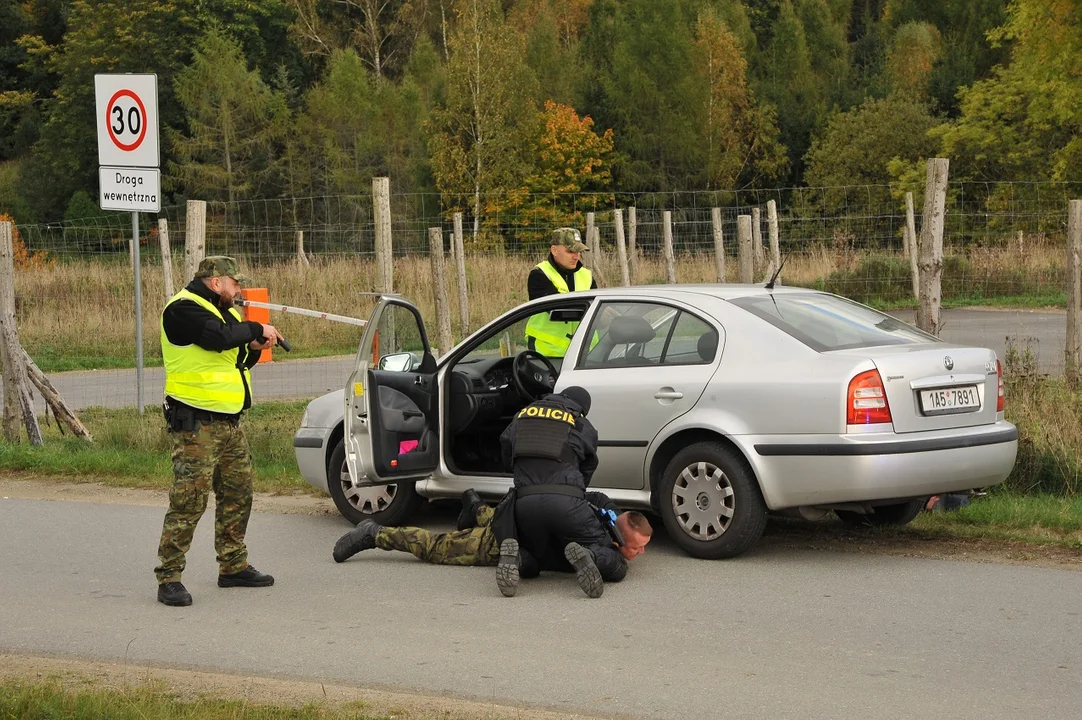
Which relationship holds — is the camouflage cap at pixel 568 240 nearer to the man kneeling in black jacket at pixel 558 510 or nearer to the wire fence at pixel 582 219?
the man kneeling in black jacket at pixel 558 510

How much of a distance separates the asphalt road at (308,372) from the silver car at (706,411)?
7.57 meters

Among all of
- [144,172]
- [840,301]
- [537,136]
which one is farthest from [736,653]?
[537,136]

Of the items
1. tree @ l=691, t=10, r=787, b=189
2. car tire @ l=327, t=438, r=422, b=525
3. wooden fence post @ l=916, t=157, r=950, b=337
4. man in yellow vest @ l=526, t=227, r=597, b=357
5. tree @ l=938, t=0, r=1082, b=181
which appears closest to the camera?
car tire @ l=327, t=438, r=422, b=525

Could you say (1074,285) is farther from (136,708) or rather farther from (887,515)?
(136,708)

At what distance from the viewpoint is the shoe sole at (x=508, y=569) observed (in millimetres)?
7195

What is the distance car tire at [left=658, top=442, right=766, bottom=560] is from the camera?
7.64 meters

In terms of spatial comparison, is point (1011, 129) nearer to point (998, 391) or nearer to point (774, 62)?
point (774, 62)

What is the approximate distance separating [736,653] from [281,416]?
944 cm

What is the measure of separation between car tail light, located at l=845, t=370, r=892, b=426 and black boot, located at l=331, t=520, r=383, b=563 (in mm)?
2793

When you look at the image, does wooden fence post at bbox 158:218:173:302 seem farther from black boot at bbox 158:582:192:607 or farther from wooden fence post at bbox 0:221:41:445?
black boot at bbox 158:582:192:607

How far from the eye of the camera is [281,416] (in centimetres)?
1480

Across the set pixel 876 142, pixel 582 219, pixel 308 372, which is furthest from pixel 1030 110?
pixel 308 372

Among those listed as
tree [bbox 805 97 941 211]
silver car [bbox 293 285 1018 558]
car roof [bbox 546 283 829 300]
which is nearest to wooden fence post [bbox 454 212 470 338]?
silver car [bbox 293 285 1018 558]

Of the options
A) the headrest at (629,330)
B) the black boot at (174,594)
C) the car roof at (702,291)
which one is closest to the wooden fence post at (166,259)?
the car roof at (702,291)
